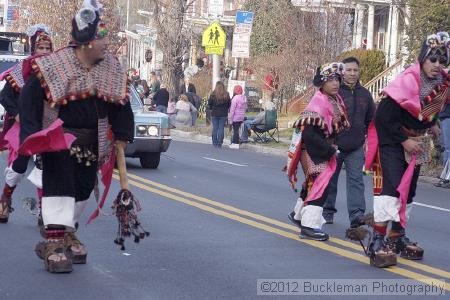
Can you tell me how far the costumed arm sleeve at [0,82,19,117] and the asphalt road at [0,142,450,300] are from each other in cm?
117

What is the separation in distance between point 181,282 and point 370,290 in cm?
142

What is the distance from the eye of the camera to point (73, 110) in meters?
8.02

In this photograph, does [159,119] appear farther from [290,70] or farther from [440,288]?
[290,70]

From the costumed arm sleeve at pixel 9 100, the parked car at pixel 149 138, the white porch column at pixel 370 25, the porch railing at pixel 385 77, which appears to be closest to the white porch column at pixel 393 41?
the white porch column at pixel 370 25

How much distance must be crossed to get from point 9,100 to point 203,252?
2480mm

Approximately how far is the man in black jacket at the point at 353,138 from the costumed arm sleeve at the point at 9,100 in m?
3.39

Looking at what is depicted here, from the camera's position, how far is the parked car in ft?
57.9

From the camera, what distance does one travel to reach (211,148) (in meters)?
27.1

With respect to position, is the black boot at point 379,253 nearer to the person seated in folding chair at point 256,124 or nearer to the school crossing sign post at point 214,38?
the person seated in folding chair at point 256,124

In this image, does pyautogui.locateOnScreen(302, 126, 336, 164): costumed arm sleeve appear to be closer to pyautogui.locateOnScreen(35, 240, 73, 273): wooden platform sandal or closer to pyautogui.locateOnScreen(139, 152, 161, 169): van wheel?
pyautogui.locateOnScreen(35, 240, 73, 273): wooden platform sandal

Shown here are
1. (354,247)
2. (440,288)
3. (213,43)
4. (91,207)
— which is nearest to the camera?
(440,288)

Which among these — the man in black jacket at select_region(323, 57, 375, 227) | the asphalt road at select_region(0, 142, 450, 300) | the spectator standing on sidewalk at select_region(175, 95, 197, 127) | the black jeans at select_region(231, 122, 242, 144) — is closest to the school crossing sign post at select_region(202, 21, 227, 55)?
the spectator standing on sidewalk at select_region(175, 95, 197, 127)

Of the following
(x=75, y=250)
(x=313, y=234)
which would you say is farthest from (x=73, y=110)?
(x=313, y=234)

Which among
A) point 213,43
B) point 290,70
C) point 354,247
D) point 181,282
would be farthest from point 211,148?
point 181,282
